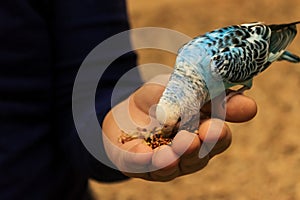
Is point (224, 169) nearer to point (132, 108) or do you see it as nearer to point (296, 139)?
point (296, 139)

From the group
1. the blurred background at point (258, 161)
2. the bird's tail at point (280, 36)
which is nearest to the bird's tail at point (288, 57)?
the bird's tail at point (280, 36)

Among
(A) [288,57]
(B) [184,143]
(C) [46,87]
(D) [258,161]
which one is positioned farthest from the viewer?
(D) [258,161]

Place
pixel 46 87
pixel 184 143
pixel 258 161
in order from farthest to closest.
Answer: pixel 258 161 → pixel 46 87 → pixel 184 143

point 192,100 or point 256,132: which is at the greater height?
point 192,100

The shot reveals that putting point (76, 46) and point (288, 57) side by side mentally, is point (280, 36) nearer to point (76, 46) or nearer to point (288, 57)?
point (288, 57)

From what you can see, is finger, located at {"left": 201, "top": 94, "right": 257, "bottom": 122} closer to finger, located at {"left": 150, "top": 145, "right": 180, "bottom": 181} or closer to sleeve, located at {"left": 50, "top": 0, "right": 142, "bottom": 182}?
finger, located at {"left": 150, "top": 145, "right": 180, "bottom": 181}

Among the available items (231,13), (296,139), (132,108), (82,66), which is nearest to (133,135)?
(132,108)

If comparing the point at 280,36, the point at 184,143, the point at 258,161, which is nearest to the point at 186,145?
the point at 184,143

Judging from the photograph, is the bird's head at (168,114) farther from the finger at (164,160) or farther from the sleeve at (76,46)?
the sleeve at (76,46)
